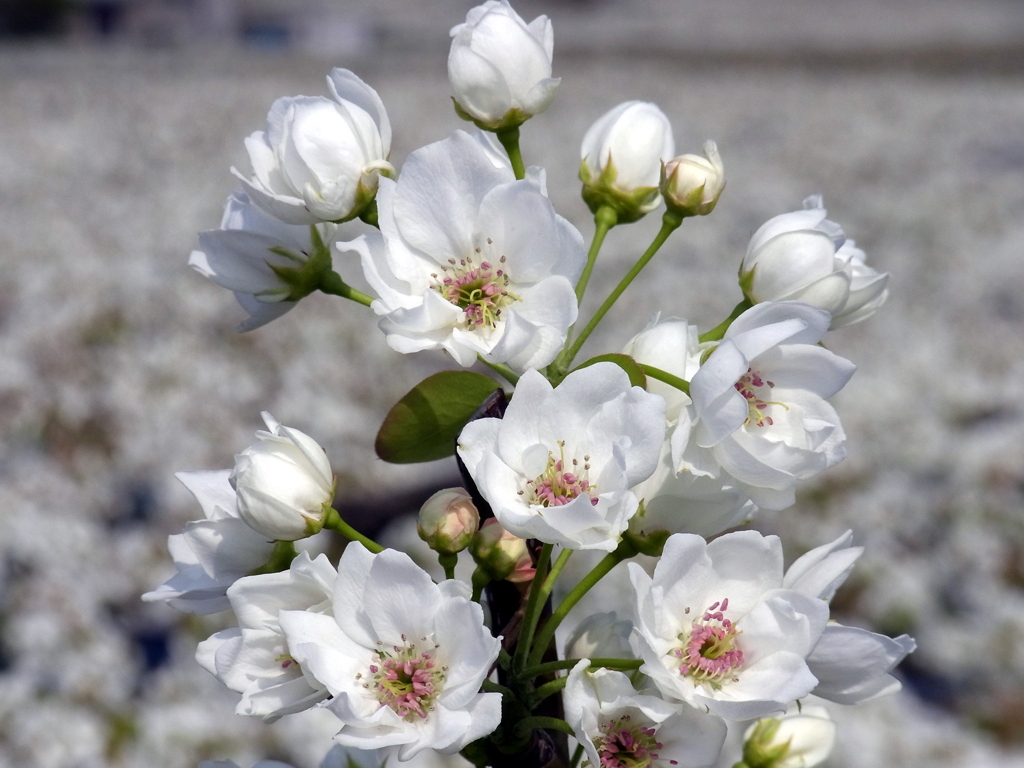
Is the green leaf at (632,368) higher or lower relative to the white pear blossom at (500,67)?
lower

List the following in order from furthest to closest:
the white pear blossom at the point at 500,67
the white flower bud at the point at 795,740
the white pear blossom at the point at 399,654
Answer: the white flower bud at the point at 795,740
the white pear blossom at the point at 500,67
the white pear blossom at the point at 399,654

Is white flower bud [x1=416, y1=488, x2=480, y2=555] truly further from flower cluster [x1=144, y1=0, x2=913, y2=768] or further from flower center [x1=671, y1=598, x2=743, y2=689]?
flower center [x1=671, y1=598, x2=743, y2=689]

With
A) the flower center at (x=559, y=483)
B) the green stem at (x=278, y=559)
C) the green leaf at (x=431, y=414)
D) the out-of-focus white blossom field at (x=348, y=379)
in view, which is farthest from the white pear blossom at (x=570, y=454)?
the out-of-focus white blossom field at (x=348, y=379)

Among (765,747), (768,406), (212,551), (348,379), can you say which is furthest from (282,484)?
(348,379)

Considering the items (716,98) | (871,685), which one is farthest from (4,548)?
(716,98)

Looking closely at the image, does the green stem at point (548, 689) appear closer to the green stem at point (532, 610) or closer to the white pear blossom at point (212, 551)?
the green stem at point (532, 610)

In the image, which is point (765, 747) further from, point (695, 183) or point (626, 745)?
point (695, 183)
